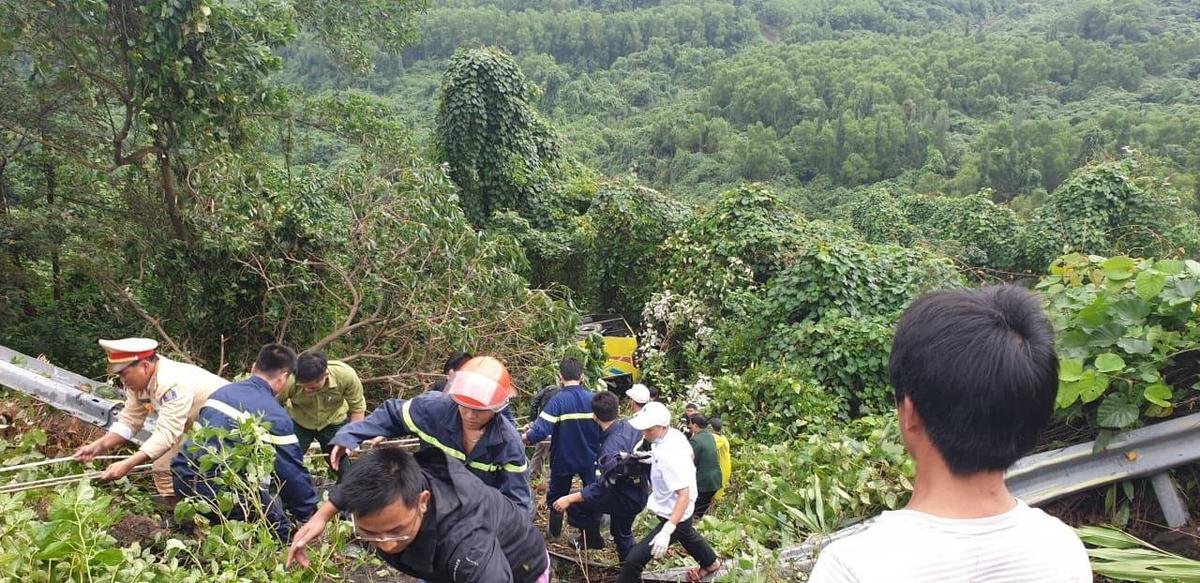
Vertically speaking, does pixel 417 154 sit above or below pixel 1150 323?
below

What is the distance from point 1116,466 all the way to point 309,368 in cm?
417

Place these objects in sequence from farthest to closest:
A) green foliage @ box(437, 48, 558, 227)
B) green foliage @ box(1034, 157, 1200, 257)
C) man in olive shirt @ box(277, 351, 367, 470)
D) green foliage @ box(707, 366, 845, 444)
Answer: green foliage @ box(1034, 157, 1200, 257) < green foliage @ box(437, 48, 558, 227) < green foliage @ box(707, 366, 845, 444) < man in olive shirt @ box(277, 351, 367, 470)

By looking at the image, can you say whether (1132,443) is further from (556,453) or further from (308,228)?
(308,228)

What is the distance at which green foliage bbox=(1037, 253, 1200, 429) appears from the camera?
10.6 ft

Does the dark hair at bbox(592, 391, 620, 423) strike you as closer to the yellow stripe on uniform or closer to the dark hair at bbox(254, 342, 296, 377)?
the yellow stripe on uniform

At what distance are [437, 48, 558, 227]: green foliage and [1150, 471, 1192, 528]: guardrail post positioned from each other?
497 inches

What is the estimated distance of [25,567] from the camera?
7.00ft

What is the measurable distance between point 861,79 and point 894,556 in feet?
210

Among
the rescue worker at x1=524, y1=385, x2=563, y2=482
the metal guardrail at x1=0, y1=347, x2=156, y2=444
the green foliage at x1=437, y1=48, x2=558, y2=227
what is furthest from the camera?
the green foliage at x1=437, y1=48, x2=558, y2=227

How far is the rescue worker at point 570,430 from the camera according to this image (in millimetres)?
4594

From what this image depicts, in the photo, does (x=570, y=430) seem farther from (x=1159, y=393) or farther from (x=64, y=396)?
(x=1159, y=393)

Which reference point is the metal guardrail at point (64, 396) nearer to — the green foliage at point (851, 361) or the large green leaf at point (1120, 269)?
the large green leaf at point (1120, 269)

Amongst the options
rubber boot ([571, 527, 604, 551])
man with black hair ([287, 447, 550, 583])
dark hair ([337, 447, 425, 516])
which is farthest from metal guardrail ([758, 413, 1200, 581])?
dark hair ([337, 447, 425, 516])

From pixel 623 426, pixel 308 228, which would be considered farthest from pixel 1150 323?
pixel 308 228
